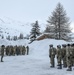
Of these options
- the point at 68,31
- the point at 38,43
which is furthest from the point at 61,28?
the point at 38,43

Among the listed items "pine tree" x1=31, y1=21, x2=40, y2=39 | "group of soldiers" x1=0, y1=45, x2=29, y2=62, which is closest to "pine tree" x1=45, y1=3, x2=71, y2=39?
"pine tree" x1=31, y1=21, x2=40, y2=39

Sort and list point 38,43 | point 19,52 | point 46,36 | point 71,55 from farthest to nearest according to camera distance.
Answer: point 46,36, point 38,43, point 19,52, point 71,55

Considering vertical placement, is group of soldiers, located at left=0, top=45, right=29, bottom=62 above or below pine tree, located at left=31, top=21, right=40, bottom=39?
below

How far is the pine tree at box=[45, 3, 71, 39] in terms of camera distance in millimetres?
62125

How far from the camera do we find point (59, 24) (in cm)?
6194

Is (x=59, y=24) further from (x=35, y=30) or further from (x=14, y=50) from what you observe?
(x=14, y=50)

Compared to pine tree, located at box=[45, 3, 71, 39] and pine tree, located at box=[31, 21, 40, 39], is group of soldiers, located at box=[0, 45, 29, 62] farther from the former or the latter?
pine tree, located at box=[31, 21, 40, 39]

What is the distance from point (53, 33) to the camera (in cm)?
6278

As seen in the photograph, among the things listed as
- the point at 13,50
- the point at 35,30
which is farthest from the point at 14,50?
the point at 35,30

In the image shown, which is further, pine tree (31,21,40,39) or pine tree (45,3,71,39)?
pine tree (31,21,40,39)

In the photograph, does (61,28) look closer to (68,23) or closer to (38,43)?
(68,23)

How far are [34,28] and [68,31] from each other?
17189 millimetres

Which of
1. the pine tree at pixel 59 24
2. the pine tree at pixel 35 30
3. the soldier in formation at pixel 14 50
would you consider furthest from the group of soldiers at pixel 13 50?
the pine tree at pixel 35 30

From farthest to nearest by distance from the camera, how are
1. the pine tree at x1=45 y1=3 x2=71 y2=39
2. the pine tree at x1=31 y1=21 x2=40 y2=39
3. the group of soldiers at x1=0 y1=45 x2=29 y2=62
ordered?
1. the pine tree at x1=31 y1=21 x2=40 y2=39
2. the pine tree at x1=45 y1=3 x2=71 y2=39
3. the group of soldiers at x1=0 y1=45 x2=29 y2=62
